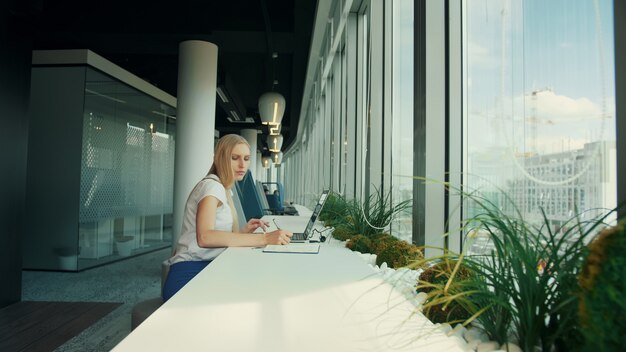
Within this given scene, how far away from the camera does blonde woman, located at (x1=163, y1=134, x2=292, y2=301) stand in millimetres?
2215

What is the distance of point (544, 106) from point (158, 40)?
5.56 metres

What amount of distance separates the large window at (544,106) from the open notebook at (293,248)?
0.80m

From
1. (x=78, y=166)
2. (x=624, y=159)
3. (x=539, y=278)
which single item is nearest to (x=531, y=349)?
(x=539, y=278)

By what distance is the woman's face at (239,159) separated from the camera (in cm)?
261

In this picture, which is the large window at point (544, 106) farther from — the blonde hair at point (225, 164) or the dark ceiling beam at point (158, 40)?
the dark ceiling beam at point (158, 40)

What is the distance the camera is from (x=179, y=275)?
2137 millimetres

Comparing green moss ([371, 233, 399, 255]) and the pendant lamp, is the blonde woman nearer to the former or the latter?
green moss ([371, 233, 399, 255])

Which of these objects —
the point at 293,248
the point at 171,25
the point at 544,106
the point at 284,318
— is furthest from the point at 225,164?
the point at 171,25

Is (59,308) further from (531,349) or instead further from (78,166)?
(531,349)

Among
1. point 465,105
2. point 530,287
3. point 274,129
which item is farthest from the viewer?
point 274,129

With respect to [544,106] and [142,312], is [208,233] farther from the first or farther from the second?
[544,106]

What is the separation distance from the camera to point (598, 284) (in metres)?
0.55

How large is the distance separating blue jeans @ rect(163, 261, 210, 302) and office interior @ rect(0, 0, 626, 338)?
1.15 metres

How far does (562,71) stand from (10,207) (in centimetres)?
462
